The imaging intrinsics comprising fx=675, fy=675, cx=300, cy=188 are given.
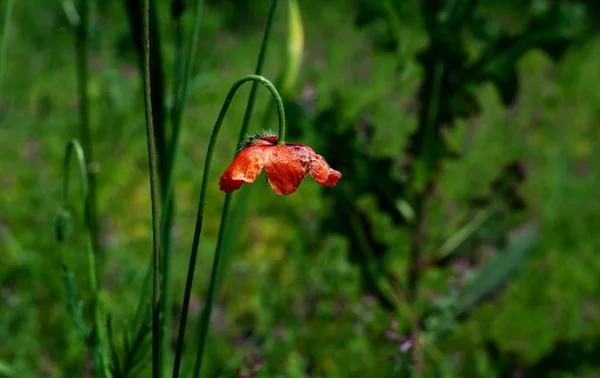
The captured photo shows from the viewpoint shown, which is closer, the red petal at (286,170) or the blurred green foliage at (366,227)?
the red petal at (286,170)

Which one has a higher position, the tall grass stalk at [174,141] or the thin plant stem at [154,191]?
the tall grass stalk at [174,141]

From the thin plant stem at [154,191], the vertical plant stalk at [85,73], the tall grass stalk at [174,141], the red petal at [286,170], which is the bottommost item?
the red petal at [286,170]

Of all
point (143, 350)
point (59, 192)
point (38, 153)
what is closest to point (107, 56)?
point (38, 153)

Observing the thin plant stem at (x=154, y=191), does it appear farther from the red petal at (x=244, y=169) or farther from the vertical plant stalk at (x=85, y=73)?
the vertical plant stalk at (x=85, y=73)

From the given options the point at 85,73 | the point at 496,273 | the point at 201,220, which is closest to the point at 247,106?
the point at 201,220

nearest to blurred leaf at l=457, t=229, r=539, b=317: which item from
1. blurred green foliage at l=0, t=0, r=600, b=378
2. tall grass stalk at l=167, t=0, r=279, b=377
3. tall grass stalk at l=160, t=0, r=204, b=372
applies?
blurred green foliage at l=0, t=0, r=600, b=378

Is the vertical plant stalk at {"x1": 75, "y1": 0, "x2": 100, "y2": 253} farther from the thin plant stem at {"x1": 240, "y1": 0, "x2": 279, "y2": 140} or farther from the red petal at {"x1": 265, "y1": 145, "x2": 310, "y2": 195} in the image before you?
the red petal at {"x1": 265, "y1": 145, "x2": 310, "y2": 195}

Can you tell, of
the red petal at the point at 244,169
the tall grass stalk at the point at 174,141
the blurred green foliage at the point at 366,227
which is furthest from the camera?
Answer: the blurred green foliage at the point at 366,227

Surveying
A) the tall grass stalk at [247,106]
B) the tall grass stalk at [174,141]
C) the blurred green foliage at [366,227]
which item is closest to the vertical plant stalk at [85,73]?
the blurred green foliage at [366,227]

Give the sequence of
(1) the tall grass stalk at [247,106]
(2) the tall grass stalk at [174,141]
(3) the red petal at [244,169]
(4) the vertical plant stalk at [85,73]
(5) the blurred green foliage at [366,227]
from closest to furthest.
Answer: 1. (3) the red petal at [244,169]
2. (1) the tall grass stalk at [247,106]
3. (2) the tall grass stalk at [174,141]
4. (4) the vertical plant stalk at [85,73]
5. (5) the blurred green foliage at [366,227]

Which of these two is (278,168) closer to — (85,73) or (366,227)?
(85,73)
